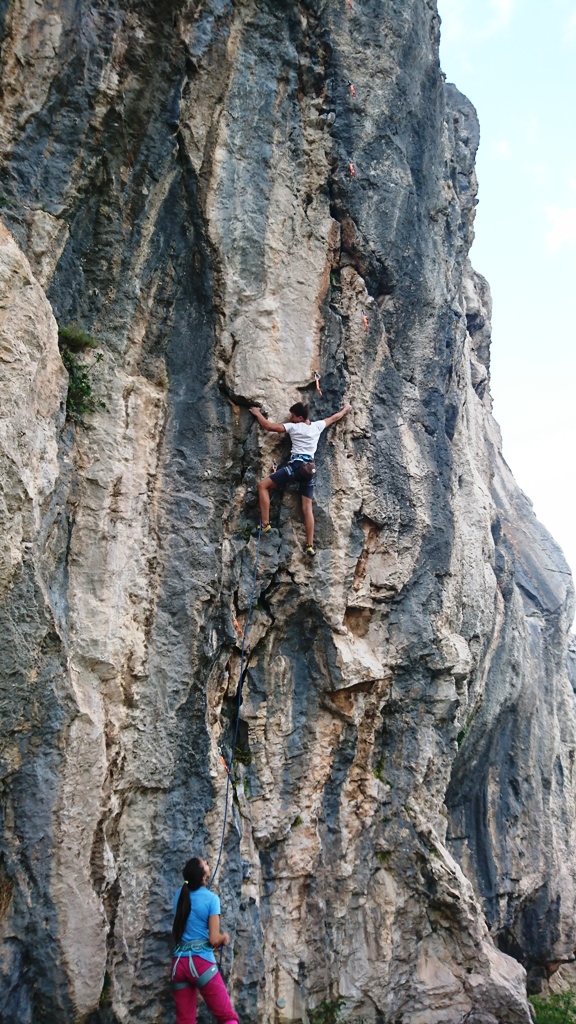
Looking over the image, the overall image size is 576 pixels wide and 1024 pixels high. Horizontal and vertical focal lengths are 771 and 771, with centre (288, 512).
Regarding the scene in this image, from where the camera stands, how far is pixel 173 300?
26.5ft

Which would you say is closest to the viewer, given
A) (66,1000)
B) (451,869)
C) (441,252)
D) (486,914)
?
(66,1000)

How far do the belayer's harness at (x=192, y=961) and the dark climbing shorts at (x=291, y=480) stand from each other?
4.48 metres

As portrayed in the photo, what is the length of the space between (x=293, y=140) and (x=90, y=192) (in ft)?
9.64

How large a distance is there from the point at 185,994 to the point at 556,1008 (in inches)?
370

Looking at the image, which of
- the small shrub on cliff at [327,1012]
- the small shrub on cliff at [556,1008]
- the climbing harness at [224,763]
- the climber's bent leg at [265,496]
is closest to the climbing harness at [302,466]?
the climber's bent leg at [265,496]

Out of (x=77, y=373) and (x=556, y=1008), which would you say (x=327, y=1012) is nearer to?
(x=556, y=1008)

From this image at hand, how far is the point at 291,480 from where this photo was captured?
8.60 meters

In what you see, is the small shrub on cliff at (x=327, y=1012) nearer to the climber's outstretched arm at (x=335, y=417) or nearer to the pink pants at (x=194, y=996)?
the pink pants at (x=194, y=996)

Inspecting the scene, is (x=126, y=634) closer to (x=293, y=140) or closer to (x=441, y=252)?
(x=293, y=140)

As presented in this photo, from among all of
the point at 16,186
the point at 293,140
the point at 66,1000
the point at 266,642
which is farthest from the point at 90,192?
the point at 66,1000

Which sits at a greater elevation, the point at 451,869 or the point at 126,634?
the point at 126,634

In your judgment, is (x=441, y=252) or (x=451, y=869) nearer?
(x=451, y=869)

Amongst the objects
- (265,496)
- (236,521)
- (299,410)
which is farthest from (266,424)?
(236,521)

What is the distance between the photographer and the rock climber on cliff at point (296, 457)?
27.6 ft
